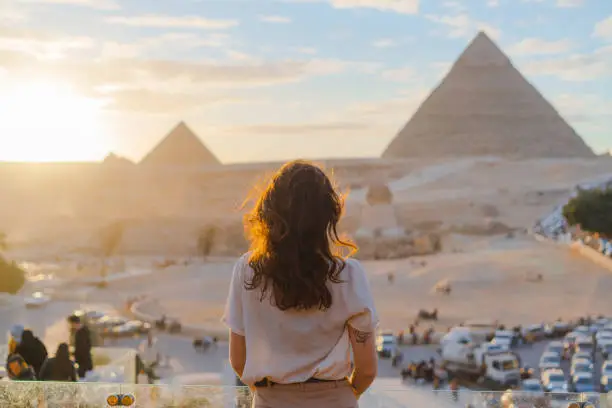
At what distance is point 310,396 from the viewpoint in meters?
2.20

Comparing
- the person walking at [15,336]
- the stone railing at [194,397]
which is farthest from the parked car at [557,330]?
the stone railing at [194,397]

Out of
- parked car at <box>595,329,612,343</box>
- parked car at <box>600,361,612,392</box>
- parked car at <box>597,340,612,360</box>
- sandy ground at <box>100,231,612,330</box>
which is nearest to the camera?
parked car at <box>600,361,612,392</box>

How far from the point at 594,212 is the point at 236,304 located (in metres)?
31.0

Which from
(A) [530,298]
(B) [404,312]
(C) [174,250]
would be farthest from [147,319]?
(C) [174,250]

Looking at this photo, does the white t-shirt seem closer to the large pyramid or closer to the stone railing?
the stone railing

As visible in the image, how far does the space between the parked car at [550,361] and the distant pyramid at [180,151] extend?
197ft

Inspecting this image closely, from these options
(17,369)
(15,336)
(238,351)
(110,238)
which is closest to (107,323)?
(15,336)

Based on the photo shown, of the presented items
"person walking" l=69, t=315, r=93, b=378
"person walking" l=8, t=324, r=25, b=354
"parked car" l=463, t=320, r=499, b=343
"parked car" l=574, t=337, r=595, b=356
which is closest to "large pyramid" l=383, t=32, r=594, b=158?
"parked car" l=463, t=320, r=499, b=343

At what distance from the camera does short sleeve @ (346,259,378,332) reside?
2.17 meters

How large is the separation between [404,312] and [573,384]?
11.9 meters

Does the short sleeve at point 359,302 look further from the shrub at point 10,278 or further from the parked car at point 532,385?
the shrub at point 10,278

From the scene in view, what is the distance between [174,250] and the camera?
4816cm

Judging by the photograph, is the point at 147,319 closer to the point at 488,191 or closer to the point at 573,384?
the point at 573,384

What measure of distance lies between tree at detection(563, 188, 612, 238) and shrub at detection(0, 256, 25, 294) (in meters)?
16.7
